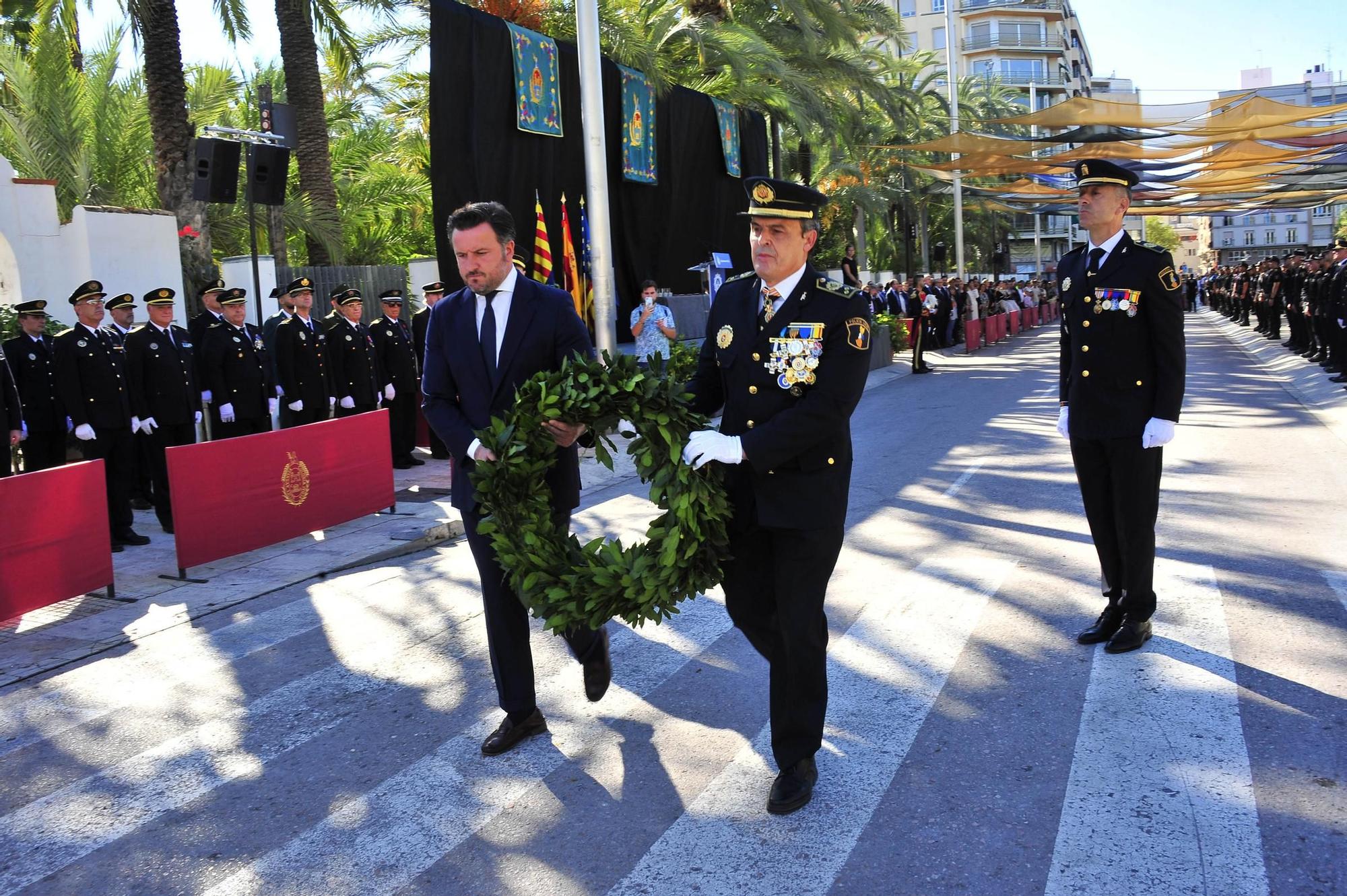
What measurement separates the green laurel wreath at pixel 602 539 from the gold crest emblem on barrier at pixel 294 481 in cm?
513

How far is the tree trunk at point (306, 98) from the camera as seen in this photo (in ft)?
58.1

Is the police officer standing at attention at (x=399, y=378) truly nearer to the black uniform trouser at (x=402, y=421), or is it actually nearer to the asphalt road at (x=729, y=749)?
the black uniform trouser at (x=402, y=421)

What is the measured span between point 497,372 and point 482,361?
80 mm

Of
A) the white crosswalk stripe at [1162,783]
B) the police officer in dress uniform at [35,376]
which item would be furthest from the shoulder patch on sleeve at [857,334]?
the police officer in dress uniform at [35,376]

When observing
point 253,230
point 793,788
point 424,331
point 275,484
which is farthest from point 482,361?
point 424,331

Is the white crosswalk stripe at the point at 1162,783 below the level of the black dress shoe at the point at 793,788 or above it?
below

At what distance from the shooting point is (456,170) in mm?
14219

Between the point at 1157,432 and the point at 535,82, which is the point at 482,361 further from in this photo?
the point at 535,82

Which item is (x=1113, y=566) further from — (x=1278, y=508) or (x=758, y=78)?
(x=758, y=78)

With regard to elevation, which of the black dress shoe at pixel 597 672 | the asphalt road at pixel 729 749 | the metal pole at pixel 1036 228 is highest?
the metal pole at pixel 1036 228

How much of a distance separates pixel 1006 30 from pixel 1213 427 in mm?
92007

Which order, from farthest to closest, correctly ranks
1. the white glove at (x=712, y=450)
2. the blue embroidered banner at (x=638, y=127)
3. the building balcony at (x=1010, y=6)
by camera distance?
the building balcony at (x=1010, y=6), the blue embroidered banner at (x=638, y=127), the white glove at (x=712, y=450)

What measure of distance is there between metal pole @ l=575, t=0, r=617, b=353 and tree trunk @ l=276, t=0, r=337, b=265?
6187mm

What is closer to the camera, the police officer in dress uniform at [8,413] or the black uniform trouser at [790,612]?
the black uniform trouser at [790,612]
